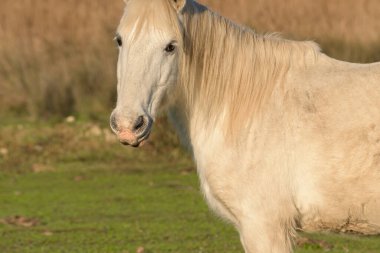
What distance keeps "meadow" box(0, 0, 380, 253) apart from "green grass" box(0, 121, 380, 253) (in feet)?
0.05

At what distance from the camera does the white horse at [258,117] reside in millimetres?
5707

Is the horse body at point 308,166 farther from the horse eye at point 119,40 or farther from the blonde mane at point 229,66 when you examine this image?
the horse eye at point 119,40

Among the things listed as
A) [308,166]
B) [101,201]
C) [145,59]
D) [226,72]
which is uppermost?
[145,59]

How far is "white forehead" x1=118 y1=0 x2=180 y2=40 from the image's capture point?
18.8ft

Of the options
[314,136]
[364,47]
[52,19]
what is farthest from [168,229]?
[52,19]

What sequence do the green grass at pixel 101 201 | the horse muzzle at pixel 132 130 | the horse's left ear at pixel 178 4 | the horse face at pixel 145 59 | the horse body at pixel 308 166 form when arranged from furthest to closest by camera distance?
1. the green grass at pixel 101 201
2. the horse's left ear at pixel 178 4
3. the horse body at pixel 308 166
4. the horse face at pixel 145 59
5. the horse muzzle at pixel 132 130

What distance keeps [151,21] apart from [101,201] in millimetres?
6801

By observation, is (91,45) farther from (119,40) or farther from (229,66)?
(119,40)

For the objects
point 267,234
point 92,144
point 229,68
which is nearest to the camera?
point 267,234

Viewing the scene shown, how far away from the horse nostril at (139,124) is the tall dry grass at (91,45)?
10503 mm

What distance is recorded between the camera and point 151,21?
5.73 meters

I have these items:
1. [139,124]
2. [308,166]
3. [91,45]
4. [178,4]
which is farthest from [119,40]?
[91,45]

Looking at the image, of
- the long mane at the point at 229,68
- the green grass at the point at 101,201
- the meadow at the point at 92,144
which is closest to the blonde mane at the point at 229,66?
the long mane at the point at 229,68

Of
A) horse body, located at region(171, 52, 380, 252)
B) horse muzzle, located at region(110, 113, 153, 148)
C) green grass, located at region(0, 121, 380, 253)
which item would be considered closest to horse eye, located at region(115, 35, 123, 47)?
horse muzzle, located at region(110, 113, 153, 148)
